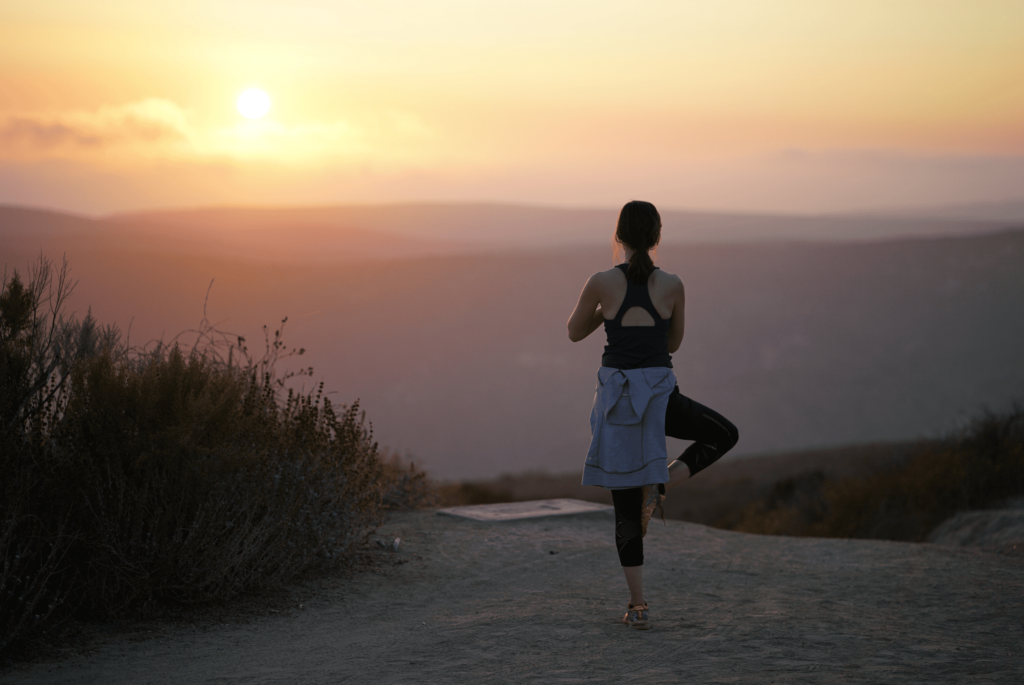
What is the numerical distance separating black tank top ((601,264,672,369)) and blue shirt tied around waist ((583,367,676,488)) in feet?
0.13

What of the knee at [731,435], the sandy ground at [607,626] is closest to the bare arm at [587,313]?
the knee at [731,435]

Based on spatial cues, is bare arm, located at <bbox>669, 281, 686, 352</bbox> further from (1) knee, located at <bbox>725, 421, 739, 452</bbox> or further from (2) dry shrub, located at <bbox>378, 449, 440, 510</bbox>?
(2) dry shrub, located at <bbox>378, 449, 440, 510</bbox>

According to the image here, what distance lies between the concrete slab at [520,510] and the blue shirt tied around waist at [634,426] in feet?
12.6

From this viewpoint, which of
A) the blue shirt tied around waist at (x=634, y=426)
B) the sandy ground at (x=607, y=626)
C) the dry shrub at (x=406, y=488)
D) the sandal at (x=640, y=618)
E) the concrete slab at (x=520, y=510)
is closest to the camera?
the sandy ground at (x=607, y=626)

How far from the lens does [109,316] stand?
5.94 metres

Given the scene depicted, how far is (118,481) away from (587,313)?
9.15 ft

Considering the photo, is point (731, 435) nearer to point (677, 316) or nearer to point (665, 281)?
point (677, 316)

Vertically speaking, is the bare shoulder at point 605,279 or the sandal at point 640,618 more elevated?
the bare shoulder at point 605,279

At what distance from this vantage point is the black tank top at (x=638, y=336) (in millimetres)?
3996

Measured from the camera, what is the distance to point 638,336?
4000 millimetres

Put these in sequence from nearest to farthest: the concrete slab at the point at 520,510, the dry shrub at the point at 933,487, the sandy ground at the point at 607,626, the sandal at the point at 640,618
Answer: the sandy ground at the point at 607,626, the sandal at the point at 640,618, the concrete slab at the point at 520,510, the dry shrub at the point at 933,487

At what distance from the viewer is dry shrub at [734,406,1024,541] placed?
1027 centimetres

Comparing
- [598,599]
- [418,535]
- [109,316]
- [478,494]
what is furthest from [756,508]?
[109,316]

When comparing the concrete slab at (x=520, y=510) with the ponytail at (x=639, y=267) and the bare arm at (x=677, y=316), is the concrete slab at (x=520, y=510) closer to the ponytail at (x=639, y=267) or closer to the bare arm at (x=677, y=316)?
the bare arm at (x=677, y=316)
